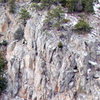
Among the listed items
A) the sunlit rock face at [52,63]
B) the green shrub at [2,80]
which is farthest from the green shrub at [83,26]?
the green shrub at [2,80]

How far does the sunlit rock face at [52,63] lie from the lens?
35.6 m

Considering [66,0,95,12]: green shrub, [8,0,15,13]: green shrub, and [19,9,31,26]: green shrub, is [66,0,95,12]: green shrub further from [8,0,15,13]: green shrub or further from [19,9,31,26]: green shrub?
[8,0,15,13]: green shrub

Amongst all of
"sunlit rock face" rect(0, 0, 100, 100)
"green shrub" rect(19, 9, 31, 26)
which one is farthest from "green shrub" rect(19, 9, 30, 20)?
"sunlit rock face" rect(0, 0, 100, 100)

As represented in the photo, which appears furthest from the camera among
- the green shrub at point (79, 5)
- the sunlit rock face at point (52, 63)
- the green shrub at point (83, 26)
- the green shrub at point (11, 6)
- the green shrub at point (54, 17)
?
the green shrub at point (11, 6)

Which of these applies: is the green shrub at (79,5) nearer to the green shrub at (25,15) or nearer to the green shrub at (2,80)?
the green shrub at (25,15)

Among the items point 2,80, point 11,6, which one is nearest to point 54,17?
point 2,80

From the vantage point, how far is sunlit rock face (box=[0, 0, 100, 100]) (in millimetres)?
35625

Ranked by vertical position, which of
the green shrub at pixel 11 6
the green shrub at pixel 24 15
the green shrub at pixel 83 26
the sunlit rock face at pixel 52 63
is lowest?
the sunlit rock face at pixel 52 63

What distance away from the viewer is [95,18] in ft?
155

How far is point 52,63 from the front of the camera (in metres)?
39.3

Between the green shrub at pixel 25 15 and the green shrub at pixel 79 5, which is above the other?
the green shrub at pixel 79 5

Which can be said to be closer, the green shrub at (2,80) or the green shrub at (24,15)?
the green shrub at (2,80)

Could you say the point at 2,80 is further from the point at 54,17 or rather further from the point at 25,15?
the point at 54,17

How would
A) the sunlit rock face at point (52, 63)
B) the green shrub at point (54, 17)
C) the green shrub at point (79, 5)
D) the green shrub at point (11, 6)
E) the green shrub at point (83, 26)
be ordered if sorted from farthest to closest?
the green shrub at point (11, 6), the green shrub at point (79, 5), the green shrub at point (54, 17), the green shrub at point (83, 26), the sunlit rock face at point (52, 63)
